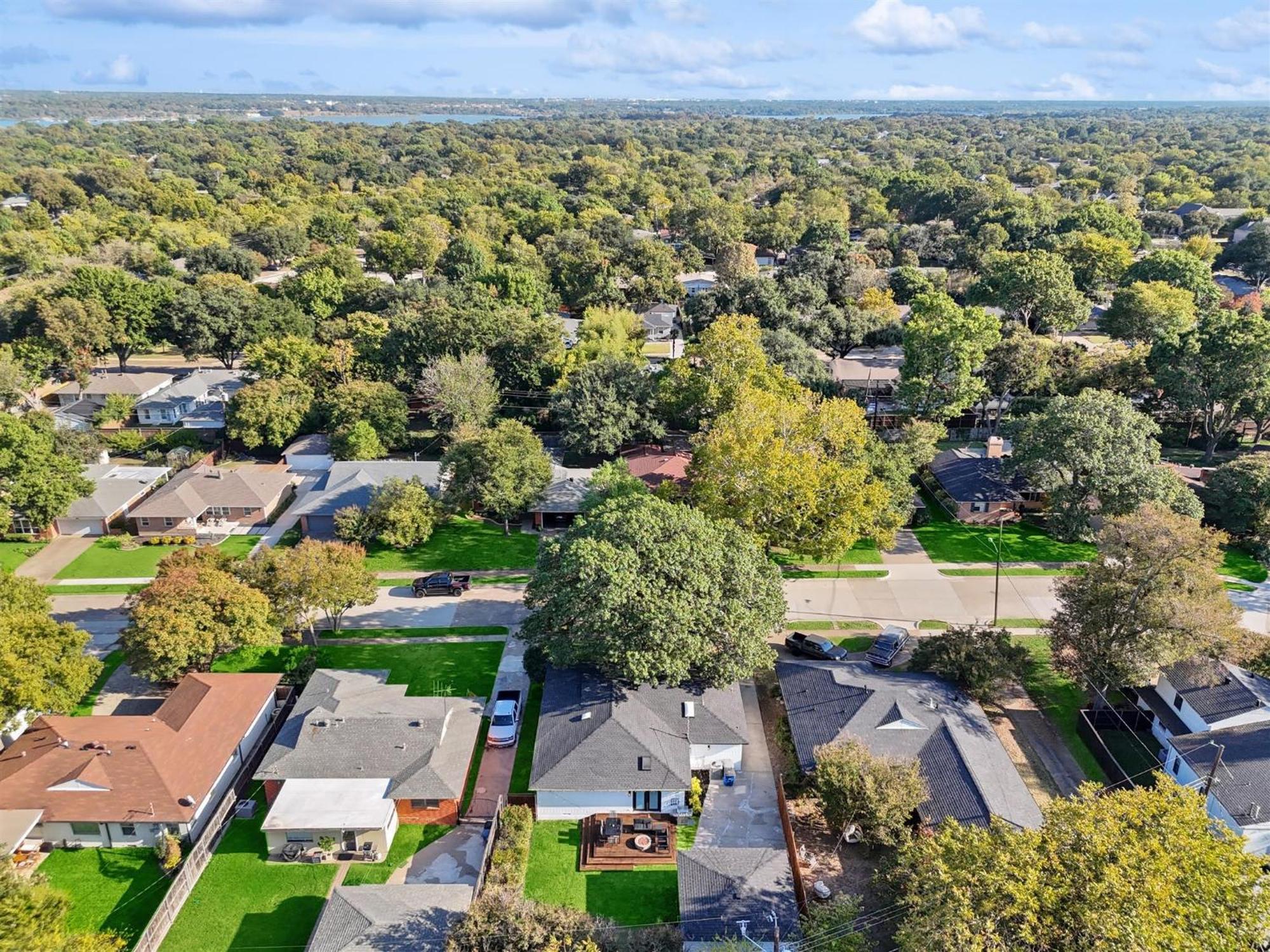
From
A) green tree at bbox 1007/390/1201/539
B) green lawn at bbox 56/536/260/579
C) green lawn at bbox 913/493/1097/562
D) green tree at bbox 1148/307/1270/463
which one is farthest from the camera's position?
green tree at bbox 1148/307/1270/463

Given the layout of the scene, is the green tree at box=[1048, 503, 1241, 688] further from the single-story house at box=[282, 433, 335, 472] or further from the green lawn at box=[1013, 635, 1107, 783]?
the single-story house at box=[282, 433, 335, 472]

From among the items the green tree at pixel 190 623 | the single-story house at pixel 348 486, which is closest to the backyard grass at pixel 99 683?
the green tree at pixel 190 623

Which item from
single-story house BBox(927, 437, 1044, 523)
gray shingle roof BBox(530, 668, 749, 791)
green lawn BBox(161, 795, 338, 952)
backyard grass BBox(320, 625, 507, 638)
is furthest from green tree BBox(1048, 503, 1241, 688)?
green lawn BBox(161, 795, 338, 952)

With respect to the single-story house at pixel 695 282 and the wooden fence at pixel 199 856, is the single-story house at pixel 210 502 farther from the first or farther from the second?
Answer: the single-story house at pixel 695 282

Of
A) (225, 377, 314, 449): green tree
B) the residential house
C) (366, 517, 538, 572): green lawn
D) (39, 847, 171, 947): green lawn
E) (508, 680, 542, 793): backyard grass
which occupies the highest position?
(225, 377, 314, 449): green tree

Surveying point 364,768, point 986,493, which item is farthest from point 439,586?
point 986,493

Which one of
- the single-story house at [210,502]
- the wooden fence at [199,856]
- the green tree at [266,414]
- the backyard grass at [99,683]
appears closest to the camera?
the wooden fence at [199,856]

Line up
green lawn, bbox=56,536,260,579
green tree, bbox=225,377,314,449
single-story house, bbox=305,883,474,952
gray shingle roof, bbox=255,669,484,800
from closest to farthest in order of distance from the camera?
1. single-story house, bbox=305,883,474,952
2. gray shingle roof, bbox=255,669,484,800
3. green lawn, bbox=56,536,260,579
4. green tree, bbox=225,377,314,449
